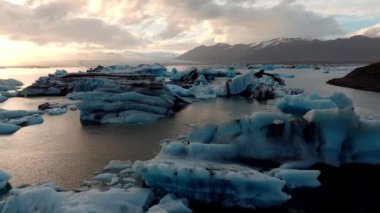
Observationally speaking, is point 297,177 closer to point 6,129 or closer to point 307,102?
point 307,102

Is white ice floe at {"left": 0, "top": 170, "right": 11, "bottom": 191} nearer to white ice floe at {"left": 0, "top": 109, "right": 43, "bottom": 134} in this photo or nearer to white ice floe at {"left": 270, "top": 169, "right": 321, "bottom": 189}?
white ice floe at {"left": 270, "top": 169, "right": 321, "bottom": 189}

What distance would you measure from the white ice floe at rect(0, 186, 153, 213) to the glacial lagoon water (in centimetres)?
198

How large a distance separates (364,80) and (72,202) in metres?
33.6

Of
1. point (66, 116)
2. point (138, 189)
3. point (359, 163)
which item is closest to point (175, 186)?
point (138, 189)

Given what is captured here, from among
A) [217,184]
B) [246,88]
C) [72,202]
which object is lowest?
[246,88]

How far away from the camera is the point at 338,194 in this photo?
32.1 feet

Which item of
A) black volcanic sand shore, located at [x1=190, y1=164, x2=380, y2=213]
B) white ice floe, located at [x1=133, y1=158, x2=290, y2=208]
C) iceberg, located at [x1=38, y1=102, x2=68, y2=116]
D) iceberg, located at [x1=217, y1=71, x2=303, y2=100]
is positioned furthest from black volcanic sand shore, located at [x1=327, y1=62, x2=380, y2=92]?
white ice floe, located at [x1=133, y1=158, x2=290, y2=208]

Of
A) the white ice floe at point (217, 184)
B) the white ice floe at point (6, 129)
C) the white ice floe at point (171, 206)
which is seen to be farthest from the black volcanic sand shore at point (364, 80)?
the white ice floe at point (171, 206)

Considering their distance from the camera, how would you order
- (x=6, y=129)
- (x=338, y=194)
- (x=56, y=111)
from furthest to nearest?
1. (x=56, y=111)
2. (x=6, y=129)
3. (x=338, y=194)

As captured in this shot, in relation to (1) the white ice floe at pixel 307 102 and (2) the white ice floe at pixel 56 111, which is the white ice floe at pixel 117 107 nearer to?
(2) the white ice floe at pixel 56 111

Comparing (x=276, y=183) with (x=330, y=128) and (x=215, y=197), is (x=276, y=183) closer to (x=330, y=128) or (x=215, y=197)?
(x=215, y=197)

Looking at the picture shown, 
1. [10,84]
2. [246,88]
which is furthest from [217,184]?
[10,84]

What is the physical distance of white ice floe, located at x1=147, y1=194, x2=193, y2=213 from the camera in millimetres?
8125

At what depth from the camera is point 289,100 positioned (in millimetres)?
21359
